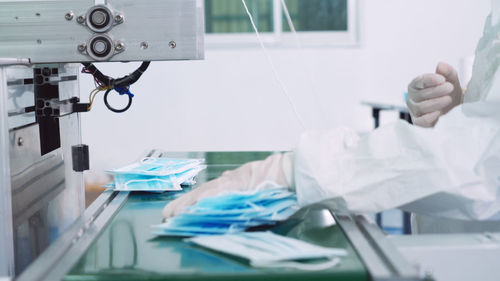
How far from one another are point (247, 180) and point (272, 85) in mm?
3085

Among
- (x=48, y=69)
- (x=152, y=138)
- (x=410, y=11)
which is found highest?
(x=410, y=11)

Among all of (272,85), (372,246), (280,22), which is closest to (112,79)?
(372,246)

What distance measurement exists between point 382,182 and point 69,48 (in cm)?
61

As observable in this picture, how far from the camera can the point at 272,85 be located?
3998mm

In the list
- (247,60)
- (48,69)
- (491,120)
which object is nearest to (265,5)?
(247,60)

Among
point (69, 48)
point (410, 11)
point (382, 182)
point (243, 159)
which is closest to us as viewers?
point (382, 182)

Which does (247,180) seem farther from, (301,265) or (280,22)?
(280,22)

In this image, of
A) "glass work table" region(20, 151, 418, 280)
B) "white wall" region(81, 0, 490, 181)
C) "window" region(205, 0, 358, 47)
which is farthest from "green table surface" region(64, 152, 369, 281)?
"window" region(205, 0, 358, 47)

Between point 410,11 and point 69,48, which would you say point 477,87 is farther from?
point 410,11

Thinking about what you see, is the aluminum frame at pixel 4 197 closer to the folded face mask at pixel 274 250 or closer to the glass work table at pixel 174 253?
the glass work table at pixel 174 253

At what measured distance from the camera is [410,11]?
3.97 m

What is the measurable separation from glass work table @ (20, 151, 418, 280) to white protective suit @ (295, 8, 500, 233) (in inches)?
1.5

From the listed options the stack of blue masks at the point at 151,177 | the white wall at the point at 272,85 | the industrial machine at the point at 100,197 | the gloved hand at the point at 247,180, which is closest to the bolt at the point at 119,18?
the industrial machine at the point at 100,197

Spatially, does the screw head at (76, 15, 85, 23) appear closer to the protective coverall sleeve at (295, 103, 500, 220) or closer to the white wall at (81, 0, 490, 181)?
the protective coverall sleeve at (295, 103, 500, 220)
